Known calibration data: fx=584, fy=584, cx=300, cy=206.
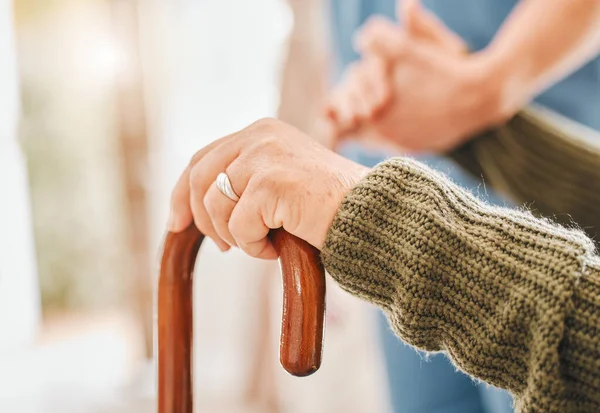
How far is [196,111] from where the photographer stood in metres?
2.04

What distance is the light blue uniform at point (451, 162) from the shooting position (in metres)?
0.90

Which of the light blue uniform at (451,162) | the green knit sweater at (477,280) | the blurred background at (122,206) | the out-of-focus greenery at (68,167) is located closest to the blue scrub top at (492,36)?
the light blue uniform at (451,162)

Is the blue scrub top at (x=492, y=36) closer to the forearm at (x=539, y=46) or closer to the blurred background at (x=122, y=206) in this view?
the forearm at (x=539, y=46)

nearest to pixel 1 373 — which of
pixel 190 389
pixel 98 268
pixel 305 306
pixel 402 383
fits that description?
pixel 98 268

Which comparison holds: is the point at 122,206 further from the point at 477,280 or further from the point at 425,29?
the point at 477,280

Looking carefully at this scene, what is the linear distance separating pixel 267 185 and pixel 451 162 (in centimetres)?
64

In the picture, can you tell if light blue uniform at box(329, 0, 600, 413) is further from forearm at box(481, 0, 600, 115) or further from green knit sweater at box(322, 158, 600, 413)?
green knit sweater at box(322, 158, 600, 413)

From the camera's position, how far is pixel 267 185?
1.40ft

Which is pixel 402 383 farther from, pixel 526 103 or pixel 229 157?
pixel 229 157

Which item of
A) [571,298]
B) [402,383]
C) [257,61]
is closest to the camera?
[571,298]

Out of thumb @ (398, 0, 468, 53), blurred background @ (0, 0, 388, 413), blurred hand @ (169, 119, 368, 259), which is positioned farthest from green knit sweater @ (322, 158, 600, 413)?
blurred background @ (0, 0, 388, 413)

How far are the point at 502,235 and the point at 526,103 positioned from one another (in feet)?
1.89

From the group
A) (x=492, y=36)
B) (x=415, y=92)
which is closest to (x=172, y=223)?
(x=415, y=92)

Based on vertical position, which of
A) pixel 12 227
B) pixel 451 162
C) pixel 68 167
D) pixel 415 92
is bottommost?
pixel 12 227
